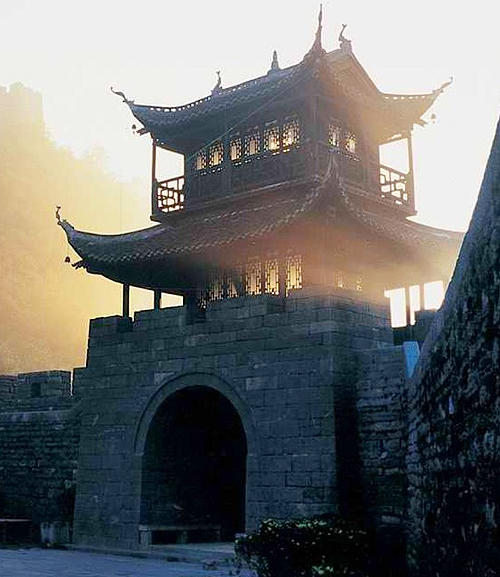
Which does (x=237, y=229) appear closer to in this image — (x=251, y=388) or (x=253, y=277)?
Result: (x=253, y=277)

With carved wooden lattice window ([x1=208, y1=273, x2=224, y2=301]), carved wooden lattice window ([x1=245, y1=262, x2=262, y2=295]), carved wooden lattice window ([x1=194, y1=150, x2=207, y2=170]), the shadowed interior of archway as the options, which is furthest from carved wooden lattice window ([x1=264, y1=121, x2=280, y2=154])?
the shadowed interior of archway

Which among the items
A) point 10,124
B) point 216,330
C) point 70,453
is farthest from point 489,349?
point 10,124

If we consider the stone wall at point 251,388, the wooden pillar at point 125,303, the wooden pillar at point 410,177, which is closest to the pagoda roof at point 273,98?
the wooden pillar at point 410,177

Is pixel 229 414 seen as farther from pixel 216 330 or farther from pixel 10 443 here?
pixel 10 443

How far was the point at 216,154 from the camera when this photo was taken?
18.4 m

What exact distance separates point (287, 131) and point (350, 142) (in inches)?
59.9

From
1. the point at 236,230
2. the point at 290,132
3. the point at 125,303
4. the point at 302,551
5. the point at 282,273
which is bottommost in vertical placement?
the point at 302,551

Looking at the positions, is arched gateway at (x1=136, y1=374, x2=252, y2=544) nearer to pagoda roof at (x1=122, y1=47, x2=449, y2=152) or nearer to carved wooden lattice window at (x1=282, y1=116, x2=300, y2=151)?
carved wooden lattice window at (x1=282, y1=116, x2=300, y2=151)

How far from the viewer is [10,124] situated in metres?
74.4

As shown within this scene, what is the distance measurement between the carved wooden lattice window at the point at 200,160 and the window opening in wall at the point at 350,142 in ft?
9.77

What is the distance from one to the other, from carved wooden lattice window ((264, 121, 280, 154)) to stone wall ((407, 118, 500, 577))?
1009 cm

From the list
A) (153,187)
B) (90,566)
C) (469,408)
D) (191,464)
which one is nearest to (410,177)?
(153,187)

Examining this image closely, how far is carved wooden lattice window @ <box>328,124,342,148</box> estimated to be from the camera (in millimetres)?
17453

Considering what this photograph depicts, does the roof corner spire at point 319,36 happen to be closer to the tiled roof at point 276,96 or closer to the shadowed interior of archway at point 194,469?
the tiled roof at point 276,96
